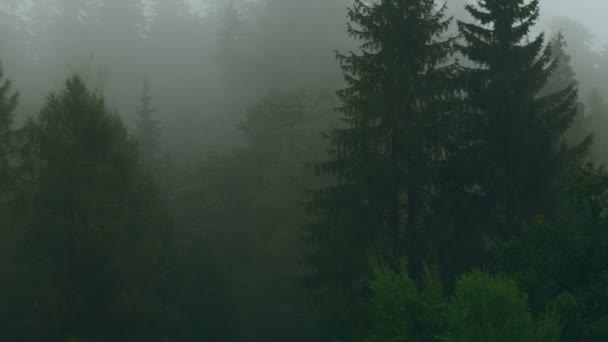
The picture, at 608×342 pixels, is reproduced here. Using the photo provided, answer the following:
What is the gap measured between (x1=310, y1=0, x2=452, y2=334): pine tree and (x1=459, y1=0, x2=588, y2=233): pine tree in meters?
2.25

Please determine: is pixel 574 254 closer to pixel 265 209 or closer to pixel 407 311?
pixel 407 311

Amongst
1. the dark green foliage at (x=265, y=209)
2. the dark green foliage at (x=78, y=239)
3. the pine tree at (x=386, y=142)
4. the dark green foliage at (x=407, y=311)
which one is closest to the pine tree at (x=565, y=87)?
the dark green foliage at (x=265, y=209)

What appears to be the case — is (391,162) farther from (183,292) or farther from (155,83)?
(155,83)

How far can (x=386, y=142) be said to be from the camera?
16891 mm

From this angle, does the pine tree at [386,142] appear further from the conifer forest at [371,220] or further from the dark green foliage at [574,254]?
the dark green foliage at [574,254]

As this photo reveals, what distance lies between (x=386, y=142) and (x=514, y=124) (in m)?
4.33

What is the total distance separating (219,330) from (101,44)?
54517 mm

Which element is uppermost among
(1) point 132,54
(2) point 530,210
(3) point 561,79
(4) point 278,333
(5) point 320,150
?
(1) point 132,54

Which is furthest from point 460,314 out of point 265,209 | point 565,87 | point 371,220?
point 565,87

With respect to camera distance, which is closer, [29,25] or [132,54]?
[132,54]

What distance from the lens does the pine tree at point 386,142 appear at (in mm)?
16422

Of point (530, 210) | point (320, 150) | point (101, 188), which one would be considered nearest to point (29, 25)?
point (320, 150)

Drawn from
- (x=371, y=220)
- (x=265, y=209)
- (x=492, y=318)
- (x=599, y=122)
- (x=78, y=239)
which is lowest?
(x=492, y=318)

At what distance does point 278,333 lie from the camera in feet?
93.8
